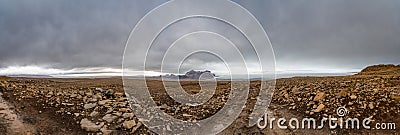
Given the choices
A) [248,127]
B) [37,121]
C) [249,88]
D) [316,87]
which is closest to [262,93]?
[249,88]

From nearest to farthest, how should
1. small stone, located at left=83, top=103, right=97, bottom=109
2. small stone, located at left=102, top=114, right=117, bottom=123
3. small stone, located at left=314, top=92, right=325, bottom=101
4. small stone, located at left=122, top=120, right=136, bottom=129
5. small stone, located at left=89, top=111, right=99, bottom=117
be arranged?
small stone, located at left=122, top=120, right=136, bottom=129, small stone, located at left=102, top=114, right=117, bottom=123, small stone, located at left=89, top=111, right=99, bottom=117, small stone, located at left=83, top=103, right=97, bottom=109, small stone, located at left=314, top=92, right=325, bottom=101

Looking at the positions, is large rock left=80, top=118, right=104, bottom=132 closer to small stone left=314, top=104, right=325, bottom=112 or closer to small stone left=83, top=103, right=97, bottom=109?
small stone left=83, top=103, right=97, bottom=109

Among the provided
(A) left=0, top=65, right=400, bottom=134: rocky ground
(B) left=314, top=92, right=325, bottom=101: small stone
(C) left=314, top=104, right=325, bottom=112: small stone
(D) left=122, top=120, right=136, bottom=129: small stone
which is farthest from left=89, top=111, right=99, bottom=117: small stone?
(B) left=314, top=92, right=325, bottom=101: small stone

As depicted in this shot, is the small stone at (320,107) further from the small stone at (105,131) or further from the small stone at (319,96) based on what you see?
the small stone at (105,131)

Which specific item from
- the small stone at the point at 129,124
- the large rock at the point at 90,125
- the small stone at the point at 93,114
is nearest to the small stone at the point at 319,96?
the small stone at the point at 129,124

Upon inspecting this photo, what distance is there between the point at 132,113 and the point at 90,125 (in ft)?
4.69

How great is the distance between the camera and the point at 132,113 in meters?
9.47

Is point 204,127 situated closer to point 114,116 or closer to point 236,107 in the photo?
point 236,107

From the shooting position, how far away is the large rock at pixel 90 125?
27.7 feet

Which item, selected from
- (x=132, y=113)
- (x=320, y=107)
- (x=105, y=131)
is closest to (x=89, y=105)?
(x=132, y=113)

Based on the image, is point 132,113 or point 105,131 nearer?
point 105,131

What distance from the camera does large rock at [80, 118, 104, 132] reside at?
27.7 feet

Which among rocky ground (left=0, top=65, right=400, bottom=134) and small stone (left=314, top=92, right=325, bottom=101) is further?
small stone (left=314, top=92, right=325, bottom=101)

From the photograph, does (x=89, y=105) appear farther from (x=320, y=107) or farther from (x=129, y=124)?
(x=320, y=107)
